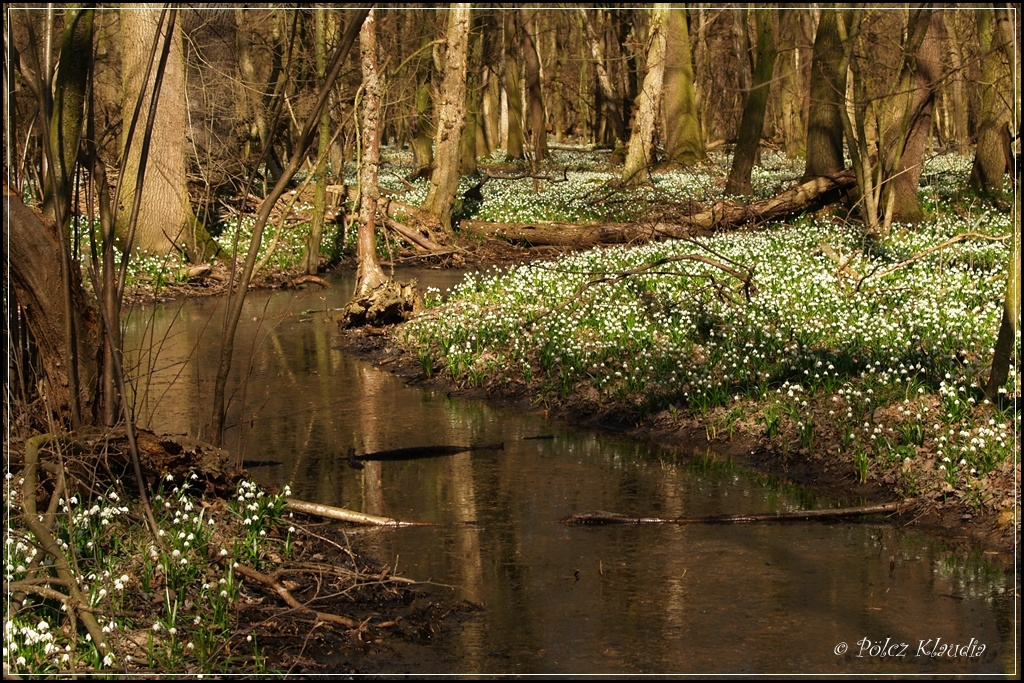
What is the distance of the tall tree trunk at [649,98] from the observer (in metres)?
27.5

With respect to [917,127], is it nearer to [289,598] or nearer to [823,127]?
[823,127]

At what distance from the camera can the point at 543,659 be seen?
5191mm

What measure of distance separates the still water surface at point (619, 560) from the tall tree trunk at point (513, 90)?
25.1 meters

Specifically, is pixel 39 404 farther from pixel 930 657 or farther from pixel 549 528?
pixel 930 657

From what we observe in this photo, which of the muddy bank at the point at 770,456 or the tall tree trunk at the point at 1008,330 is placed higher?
the tall tree trunk at the point at 1008,330

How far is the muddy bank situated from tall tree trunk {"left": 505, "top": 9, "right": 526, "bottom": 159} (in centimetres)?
2333

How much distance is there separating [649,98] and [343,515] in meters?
22.4

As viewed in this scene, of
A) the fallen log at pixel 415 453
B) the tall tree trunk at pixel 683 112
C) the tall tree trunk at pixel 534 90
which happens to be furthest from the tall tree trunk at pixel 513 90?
the fallen log at pixel 415 453

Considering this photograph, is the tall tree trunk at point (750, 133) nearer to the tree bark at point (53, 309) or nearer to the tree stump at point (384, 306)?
the tree stump at point (384, 306)

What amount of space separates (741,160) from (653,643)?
20.4 metres

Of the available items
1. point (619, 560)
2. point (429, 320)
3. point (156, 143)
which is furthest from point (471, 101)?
point (619, 560)

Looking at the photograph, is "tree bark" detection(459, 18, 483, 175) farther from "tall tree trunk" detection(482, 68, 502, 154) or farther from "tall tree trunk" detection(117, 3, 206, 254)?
"tall tree trunk" detection(117, 3, 206, 254)

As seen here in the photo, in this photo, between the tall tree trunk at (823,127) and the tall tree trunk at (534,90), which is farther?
the tall tree trunk at (534,90)

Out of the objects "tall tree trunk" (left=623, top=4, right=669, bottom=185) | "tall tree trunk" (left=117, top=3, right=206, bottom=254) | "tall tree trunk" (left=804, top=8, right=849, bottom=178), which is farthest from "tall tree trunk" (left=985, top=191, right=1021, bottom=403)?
"tall tree trunk" (left=623, top=4, right=669, bottom=185)
